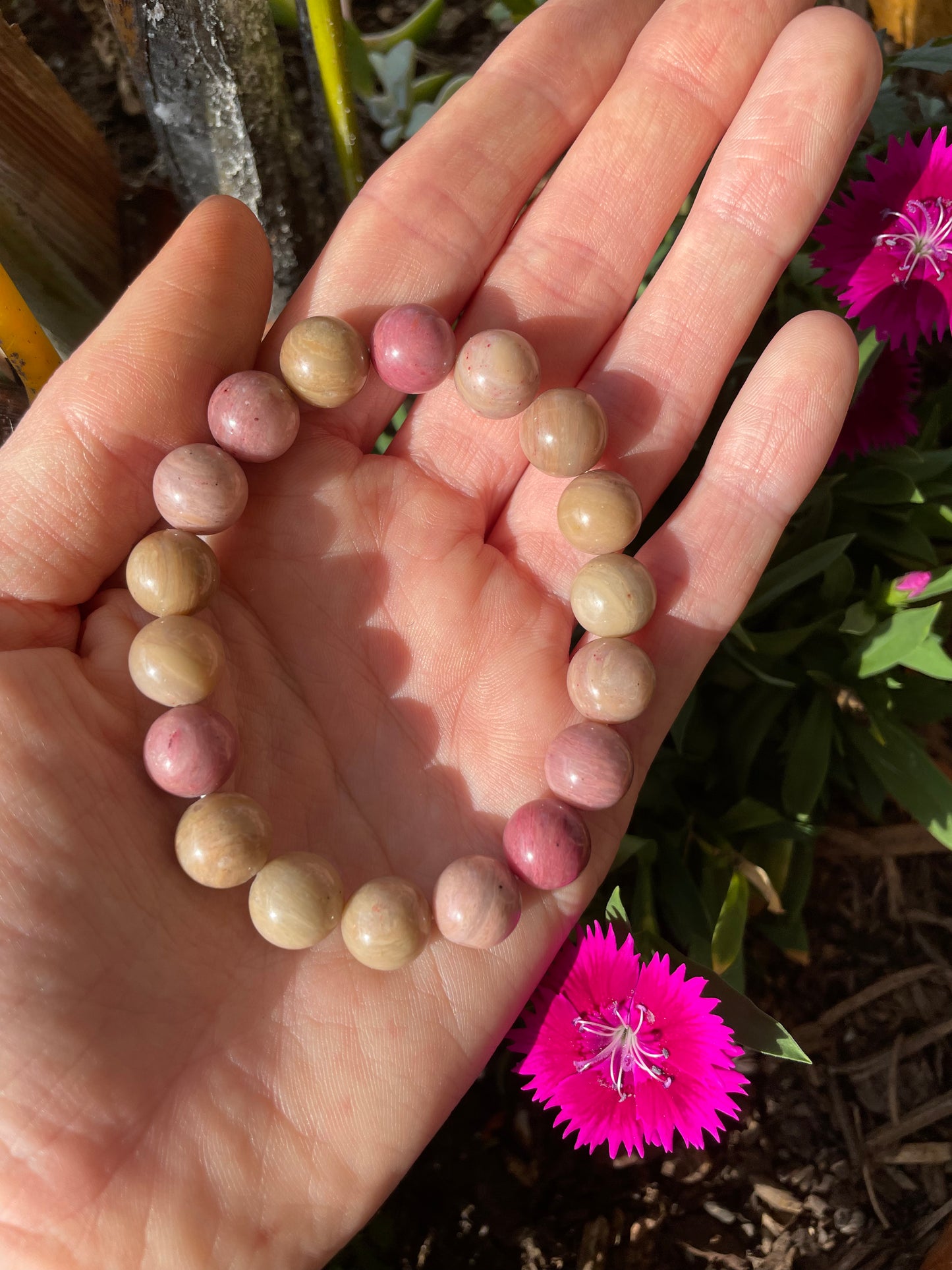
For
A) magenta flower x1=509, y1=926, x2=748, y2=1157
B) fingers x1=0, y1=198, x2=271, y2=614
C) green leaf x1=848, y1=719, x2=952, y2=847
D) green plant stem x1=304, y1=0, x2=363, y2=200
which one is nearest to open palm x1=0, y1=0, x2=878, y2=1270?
fingers x1=0, y1=198, x2=271, y2=614

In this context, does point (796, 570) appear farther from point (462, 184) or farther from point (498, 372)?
point (462, 184)

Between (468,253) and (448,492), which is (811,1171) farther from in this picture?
(468,253)

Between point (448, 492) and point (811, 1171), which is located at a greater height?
point (448, 492)

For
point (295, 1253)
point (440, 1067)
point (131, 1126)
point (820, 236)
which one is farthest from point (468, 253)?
point (295, 1253)

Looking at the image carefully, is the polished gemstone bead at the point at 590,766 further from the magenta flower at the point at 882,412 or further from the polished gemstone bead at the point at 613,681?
the magenta flower at the point at 882,412

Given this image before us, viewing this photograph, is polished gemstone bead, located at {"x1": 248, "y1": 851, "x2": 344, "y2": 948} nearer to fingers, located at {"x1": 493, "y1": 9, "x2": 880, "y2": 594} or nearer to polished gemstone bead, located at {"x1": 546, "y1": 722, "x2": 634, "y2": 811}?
polished gemstone bead, located at {"x1": 546, "y1": 722, "x2": 634, "y2": 811}

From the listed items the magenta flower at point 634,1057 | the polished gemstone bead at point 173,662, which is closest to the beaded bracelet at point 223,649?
the polished gemstone bead at point 173,662
